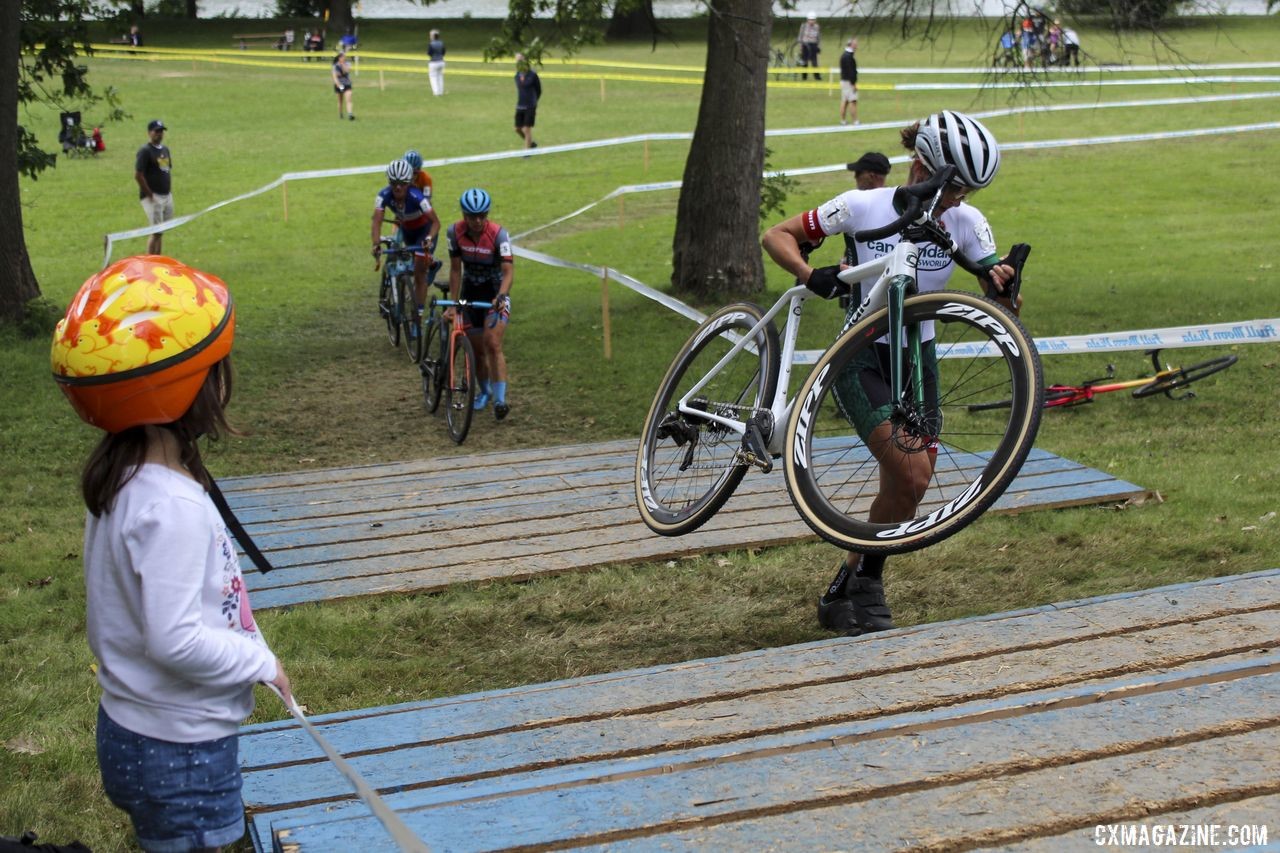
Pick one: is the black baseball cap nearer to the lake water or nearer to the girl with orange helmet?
the girl with orange helmet

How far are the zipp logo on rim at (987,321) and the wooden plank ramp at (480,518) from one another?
2.76 meters

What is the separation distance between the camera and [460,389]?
11.1 metres

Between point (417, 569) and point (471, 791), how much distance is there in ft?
Result: 10.1

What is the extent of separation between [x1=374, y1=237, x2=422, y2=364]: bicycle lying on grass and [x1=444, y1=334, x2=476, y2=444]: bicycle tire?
214cm

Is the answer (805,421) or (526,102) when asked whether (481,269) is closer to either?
(805,421)

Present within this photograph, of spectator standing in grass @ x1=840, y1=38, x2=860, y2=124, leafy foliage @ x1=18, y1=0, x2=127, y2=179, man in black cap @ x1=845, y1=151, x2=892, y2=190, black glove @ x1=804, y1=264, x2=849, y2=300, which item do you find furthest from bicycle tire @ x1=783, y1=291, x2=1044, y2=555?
spectator standing in grass @ x1=840, y1=38, x2=860, y2=124

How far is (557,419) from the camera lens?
1170 cm

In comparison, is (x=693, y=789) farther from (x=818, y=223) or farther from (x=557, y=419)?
(x=557, y=419)

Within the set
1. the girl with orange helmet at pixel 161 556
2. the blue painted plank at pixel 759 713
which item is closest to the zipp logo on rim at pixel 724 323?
the blue painted plank at pixel 759 713

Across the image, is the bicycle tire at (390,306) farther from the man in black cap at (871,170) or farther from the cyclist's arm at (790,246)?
the cyclist's arm at (790,246)

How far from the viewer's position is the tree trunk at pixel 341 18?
60.2 meters

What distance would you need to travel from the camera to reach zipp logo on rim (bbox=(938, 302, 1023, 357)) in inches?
173

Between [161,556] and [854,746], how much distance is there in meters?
2.17

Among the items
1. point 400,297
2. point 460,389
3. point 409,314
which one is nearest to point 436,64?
point 400,297
